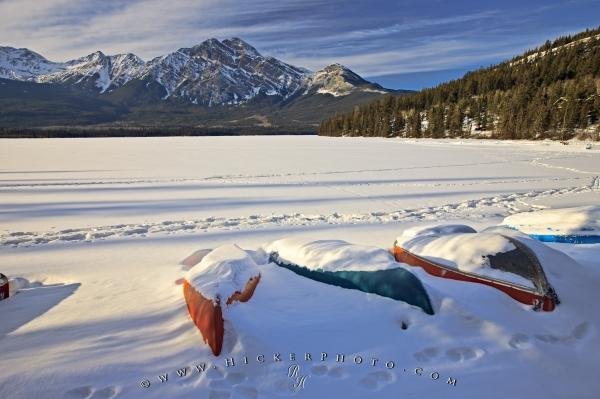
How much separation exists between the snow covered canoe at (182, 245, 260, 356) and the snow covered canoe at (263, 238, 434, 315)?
2.54ft

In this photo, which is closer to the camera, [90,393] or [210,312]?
[90,393]

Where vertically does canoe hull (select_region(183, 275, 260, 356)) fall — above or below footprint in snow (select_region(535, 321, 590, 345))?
above

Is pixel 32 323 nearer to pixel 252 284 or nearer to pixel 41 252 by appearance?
pixel 252 284

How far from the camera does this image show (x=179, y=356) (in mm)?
3879

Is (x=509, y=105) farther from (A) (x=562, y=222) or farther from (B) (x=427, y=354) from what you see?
(B) (x=427, y=354)

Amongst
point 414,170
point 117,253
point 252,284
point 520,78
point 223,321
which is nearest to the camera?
point 223,321

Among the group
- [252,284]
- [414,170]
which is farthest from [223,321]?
[414,170]

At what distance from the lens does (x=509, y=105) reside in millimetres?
56156

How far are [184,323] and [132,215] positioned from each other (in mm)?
7227

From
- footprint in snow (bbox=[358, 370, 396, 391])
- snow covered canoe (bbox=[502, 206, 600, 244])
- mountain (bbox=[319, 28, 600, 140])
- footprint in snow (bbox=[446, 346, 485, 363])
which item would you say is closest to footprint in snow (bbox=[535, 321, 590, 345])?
footprint in snow (bbox=[446, 346, 485, 363])

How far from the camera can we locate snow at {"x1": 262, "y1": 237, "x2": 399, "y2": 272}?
17.0ft
